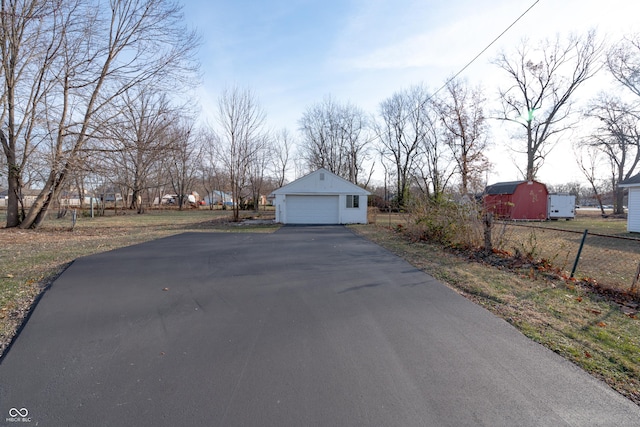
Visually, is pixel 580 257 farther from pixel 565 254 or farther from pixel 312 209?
pixel 312 209

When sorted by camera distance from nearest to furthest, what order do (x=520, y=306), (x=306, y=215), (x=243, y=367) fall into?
1. (x=243, y=367)
2. (x=520, y=306)
3. (x=306, y=215)

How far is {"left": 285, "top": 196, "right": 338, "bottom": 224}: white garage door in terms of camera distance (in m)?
22.0

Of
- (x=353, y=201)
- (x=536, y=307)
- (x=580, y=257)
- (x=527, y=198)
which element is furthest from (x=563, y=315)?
(x=527, y=198)

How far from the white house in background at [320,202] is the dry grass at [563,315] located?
14.5m

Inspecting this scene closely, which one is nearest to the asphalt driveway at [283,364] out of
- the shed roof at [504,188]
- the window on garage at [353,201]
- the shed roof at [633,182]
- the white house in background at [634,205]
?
the shed roof at [633,182]

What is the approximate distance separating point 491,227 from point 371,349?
6824mm

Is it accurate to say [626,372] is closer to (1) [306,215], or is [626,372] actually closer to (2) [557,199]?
(1) [306,215]

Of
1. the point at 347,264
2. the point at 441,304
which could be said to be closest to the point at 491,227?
the point at 347,264

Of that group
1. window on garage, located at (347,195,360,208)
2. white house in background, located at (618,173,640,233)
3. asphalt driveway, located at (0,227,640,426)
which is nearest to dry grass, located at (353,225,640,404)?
asphalt driveway, located at (0,227,640,426)

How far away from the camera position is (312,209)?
72.3ft

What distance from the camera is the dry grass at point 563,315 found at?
3082 mm

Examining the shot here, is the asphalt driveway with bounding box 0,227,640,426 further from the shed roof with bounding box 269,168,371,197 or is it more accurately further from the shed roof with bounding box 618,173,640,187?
the shed roof with bounding box 269,168,371,197

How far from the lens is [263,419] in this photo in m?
2.24

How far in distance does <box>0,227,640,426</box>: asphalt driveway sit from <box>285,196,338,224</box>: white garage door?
1647 centimetres
